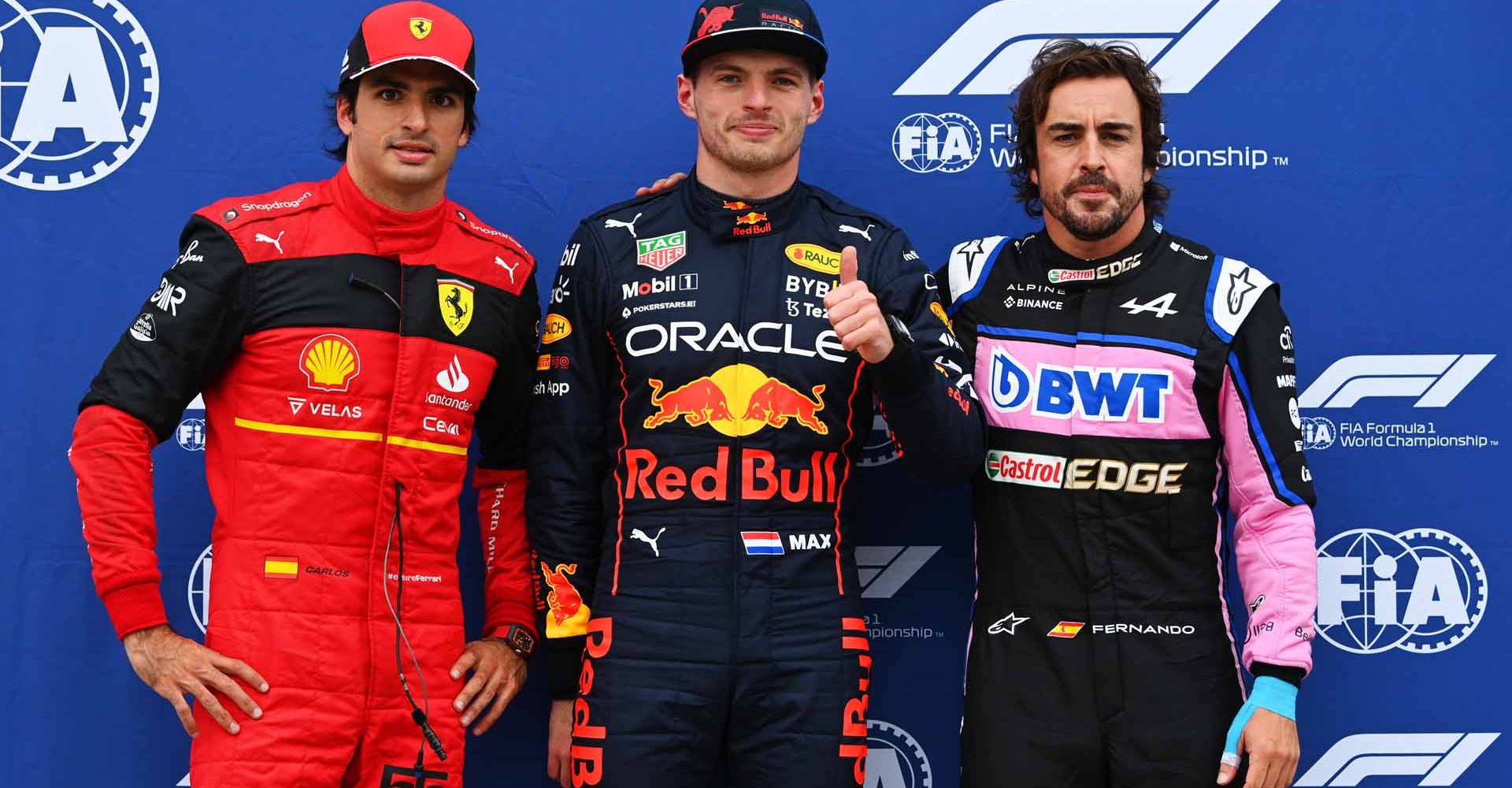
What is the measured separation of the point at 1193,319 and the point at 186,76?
2.35m

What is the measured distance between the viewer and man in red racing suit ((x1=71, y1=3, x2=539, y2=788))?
7.04ft

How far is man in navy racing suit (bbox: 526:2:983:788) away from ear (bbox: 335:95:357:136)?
48 cm

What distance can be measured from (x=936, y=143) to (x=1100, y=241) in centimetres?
Result: 65

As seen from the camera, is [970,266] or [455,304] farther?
[970,266]

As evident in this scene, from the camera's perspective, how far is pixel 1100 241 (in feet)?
7.97

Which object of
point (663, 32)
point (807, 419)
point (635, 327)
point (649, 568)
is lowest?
point (649, 568)

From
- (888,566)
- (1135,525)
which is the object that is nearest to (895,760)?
(888,566)

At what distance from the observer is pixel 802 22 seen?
2.35 m

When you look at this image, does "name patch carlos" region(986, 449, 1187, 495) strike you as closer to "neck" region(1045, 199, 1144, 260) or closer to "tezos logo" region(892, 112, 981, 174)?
"neck" region(1045, 199, 1144, 260)

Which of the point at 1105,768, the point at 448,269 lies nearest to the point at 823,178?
the point at 448,269

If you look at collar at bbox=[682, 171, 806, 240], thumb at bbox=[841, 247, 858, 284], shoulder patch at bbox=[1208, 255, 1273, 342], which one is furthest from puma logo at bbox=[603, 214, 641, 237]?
shoulder patch at bbox=[1208, 255, 1273, 342]

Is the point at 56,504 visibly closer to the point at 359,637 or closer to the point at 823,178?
the point at 359,637

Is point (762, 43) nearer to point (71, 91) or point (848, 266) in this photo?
point (848, 266)

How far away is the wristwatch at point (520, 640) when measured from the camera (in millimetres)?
2465
